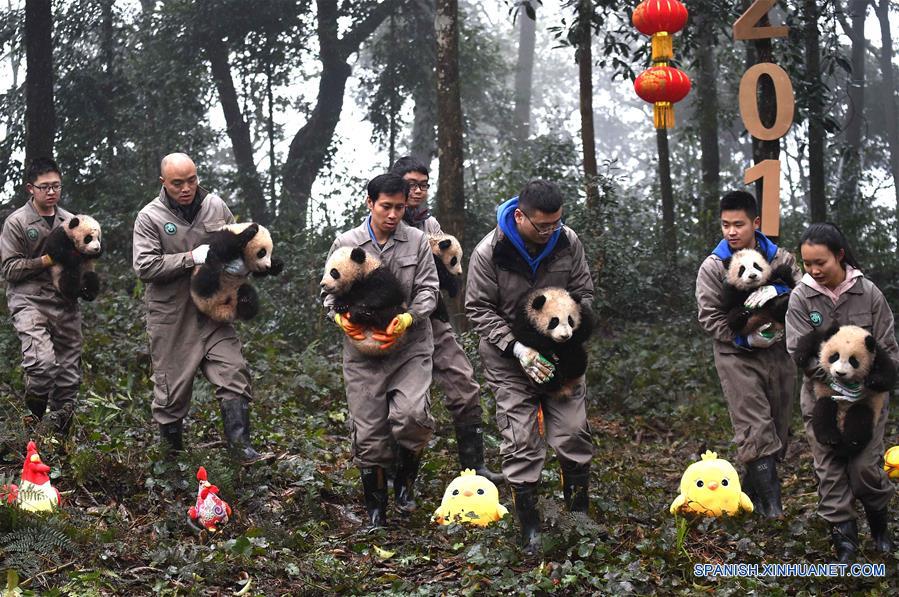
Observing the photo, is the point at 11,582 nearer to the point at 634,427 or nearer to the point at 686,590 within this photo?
the point at 686,590

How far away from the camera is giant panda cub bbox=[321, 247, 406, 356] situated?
6121mm

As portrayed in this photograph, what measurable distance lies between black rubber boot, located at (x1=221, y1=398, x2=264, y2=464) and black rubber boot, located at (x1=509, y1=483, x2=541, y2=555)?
2236 mm

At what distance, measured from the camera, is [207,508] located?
588 centimetres

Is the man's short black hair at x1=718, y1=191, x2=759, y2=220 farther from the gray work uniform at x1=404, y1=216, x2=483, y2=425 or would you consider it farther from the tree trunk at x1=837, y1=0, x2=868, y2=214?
the tree trunk at x1=837, y1=0, x2=868, y2=214

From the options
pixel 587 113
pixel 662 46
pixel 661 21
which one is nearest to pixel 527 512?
pixel 662 46

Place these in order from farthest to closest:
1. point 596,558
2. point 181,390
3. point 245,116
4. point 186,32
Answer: point 245,116 → point 186,32 → point 181,390 → point 596,558

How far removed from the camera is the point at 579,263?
5.96 metres

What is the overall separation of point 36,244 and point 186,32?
12.5 metres

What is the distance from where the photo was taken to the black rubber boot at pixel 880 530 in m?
5.59

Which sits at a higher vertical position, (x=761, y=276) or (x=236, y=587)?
(x=761, y=276)

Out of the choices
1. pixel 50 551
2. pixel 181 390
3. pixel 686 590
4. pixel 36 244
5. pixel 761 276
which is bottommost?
pixel 686 590

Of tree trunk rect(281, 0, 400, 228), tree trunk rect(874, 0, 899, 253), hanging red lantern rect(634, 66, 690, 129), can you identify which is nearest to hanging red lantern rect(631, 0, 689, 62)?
hanging red lantern rect(634, 66, 690, 129)

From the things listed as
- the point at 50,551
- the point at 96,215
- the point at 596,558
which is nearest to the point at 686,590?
the point at 596,558

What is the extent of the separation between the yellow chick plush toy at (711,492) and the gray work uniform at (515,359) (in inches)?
38.0
